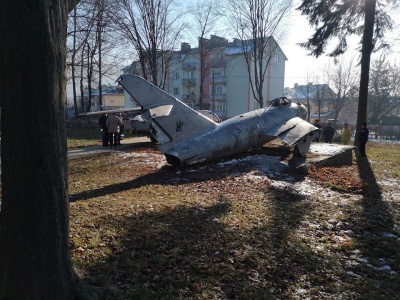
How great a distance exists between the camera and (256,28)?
1061 inches

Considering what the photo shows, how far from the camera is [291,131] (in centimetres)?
1266

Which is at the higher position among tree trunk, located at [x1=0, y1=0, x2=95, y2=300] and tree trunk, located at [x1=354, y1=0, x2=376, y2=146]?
tree trunk, located at [x1=354, y1=0, x2=376, y2=146]

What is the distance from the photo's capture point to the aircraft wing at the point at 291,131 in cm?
1192

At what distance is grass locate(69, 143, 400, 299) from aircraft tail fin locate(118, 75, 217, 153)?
160cm

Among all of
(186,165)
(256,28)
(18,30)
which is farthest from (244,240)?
(256,28)

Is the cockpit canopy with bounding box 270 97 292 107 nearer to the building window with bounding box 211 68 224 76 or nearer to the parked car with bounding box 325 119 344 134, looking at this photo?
the parked car with bounding box 325 119 344 134

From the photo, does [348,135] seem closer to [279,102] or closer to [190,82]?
[279,102]

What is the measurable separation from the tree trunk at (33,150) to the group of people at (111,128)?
1340 cm

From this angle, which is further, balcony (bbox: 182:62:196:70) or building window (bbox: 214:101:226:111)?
balcony (bbox: 182:62:196:70)

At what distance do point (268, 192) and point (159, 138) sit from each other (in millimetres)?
3916

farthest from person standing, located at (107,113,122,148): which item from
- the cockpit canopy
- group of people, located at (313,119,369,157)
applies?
group of people, located at (313,119,369,157)

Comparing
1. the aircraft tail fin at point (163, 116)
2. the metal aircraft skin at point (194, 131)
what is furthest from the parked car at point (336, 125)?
the aircraft tail fin at point (163, 116)

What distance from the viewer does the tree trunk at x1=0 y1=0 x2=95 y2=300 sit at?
276 centimetres

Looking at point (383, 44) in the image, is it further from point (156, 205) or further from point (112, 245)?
point (112, 245)
